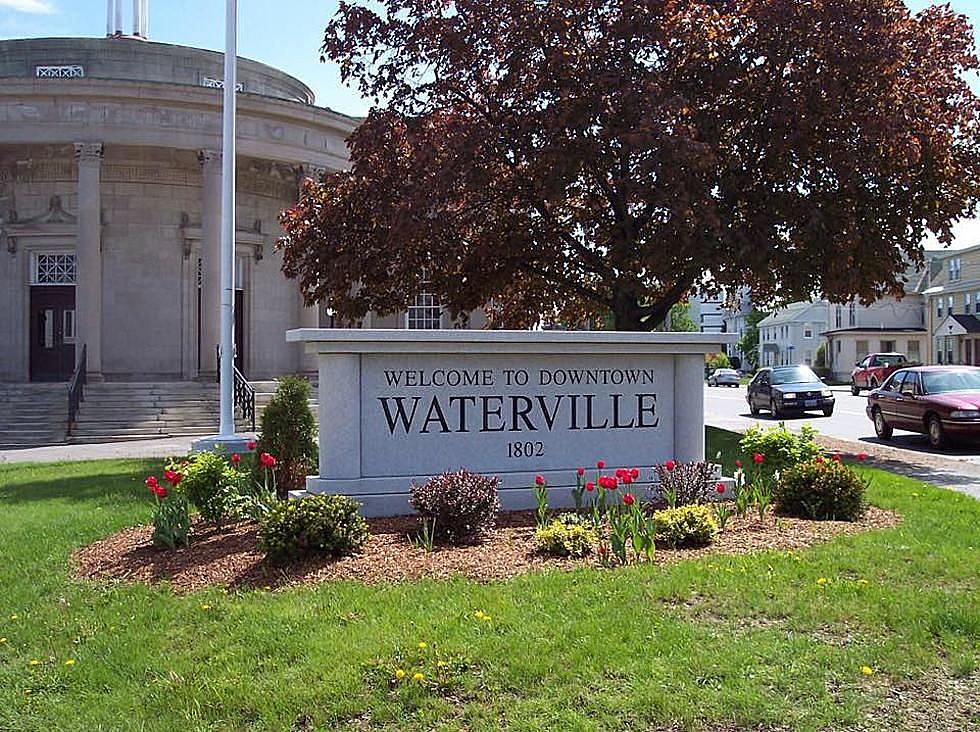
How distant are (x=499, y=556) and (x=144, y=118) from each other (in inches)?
859

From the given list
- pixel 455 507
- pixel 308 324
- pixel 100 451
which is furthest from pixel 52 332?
pixel 455 507

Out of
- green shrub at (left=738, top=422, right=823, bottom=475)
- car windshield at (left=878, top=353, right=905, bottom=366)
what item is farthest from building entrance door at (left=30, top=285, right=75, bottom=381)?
car windshield at (left=878, top=353, right=905, bottom=366)

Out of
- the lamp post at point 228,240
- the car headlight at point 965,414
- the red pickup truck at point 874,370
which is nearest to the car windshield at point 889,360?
the red pickup truck at point 874,370

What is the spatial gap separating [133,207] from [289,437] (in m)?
18.5

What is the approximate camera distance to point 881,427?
22281mm

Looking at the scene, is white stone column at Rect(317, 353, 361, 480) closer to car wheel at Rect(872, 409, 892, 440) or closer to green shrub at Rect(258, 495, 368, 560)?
green shrub at Rect(258, 495, 368, 560)

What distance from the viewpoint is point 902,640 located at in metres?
5.46

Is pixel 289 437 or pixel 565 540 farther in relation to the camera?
pixel 289 437

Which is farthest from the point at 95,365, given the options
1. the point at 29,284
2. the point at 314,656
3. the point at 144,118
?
the point at 314,656

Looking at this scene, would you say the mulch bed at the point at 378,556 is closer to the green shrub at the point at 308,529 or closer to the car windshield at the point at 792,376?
the green shrub at the point at 308,529

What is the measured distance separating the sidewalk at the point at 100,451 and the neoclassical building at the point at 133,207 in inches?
182

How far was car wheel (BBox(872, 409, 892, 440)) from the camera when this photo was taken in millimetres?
22020

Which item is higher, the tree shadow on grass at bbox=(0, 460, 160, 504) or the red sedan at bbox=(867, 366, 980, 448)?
the red sedan at bbox=(867, 366, 980, 448)

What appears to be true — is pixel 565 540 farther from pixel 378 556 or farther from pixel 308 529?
pixel 308 529
